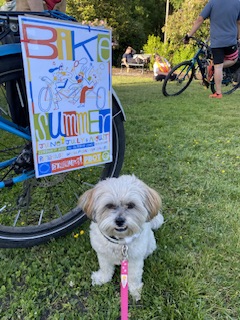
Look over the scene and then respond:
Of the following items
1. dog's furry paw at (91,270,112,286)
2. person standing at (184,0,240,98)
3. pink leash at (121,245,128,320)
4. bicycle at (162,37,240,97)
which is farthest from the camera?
bicycle at (162,37,240,97)

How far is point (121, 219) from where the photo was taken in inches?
60.1

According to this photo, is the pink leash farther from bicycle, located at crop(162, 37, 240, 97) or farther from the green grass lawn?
bicycle, located at crop(162, 37, 240, 97)

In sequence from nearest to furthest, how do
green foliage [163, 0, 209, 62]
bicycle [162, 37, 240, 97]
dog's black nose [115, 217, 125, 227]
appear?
dog's black nose [115, 217, 125, 227] < bicycle [162, 37, 240, 97] < green foliage [163, 0, 209, 62]

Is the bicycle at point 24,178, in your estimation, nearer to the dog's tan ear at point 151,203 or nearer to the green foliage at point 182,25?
the dog's tan ear at point 151,203

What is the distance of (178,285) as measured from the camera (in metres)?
1.78

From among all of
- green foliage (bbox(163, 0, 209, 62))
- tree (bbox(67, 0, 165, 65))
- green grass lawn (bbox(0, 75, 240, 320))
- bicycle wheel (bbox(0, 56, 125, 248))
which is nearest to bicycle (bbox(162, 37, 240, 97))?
green grass lawn (bbox(0, 75, 240, 320))

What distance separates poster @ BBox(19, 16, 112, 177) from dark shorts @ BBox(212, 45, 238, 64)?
202 inches

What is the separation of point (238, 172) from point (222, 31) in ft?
13.2

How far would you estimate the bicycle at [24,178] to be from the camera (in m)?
1.60

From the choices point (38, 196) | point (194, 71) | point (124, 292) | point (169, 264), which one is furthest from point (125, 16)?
point (124, 292)

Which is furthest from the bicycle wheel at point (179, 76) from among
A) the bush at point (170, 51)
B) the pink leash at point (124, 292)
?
the bush at point (170, 51)

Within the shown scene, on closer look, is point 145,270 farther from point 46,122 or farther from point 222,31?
point 222,31

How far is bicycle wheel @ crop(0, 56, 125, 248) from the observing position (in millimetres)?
1891

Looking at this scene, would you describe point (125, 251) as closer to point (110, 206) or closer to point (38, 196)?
point (110, 206)
